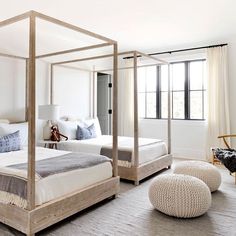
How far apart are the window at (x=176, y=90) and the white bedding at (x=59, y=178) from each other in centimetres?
326

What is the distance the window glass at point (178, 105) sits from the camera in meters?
5.83

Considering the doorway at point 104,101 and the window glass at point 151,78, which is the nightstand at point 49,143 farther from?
the window glass at point 151,78

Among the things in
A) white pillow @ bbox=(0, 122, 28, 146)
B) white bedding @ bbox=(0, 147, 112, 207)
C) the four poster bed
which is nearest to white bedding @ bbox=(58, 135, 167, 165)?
the four poster bed

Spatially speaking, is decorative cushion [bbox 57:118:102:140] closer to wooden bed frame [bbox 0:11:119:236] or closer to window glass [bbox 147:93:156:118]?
window glass [bbox 147:93:156:118]

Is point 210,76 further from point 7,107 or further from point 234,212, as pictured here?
point 7,107

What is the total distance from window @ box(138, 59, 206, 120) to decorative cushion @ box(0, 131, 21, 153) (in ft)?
11.8

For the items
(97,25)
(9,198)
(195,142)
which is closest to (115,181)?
(9,198)

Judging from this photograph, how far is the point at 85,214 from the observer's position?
105 inches

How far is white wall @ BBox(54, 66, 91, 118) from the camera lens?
4.92m

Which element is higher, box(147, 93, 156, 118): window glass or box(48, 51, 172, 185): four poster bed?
box(147, 93, 156, 118): window glass

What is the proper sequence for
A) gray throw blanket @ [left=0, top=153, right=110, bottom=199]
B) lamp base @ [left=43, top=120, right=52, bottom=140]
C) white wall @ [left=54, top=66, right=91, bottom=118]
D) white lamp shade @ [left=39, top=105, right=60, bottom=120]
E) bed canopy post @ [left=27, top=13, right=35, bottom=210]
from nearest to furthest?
1. bed canopy post @ [left=27, top=13, right=35, bottom=210]
2. gray throw blanket @ [left=0, top=153, right=110, bottom=199]
3. white lamp shade @ [left=39, top=105, right=60, bottom=120]
4. lamp base @ [left=43, top=120, right=52, bottom=140]
5. white wall @ [left=54, top=66, right=91, bottom=118]

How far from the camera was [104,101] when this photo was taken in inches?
253

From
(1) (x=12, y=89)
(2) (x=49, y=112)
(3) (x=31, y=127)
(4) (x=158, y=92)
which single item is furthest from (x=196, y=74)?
(3) (x=31, y=127)

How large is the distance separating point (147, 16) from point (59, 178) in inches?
109
